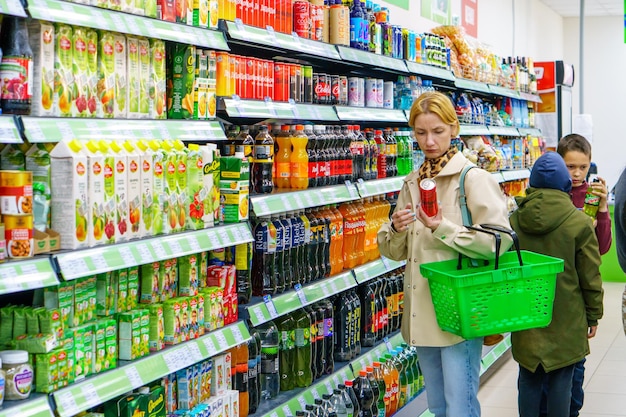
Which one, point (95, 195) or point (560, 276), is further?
point (560, 276)

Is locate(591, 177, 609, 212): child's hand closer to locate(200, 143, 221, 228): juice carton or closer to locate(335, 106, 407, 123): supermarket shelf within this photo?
locate(335, 106, 407, 123): supermarket shelf

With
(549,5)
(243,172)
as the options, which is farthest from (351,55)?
(549,5)

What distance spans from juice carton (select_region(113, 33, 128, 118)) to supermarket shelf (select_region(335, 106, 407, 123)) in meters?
1.58

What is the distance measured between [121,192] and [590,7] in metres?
13.1

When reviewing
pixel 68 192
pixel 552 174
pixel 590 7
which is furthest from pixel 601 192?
pixel 590 7

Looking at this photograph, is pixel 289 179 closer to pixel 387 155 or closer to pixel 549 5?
pixel 387 155

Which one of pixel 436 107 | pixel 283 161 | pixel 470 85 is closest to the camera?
pixel 436 107

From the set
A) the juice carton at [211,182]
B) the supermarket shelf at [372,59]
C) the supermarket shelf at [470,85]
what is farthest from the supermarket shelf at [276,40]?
the supermarket shelf at [470,85]

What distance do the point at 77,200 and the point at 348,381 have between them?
7.11ft

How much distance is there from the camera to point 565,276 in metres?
4.23

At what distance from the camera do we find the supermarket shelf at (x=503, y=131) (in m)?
7.23

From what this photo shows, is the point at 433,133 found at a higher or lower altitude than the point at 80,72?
lower

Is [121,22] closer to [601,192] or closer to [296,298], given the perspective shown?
[296,298]

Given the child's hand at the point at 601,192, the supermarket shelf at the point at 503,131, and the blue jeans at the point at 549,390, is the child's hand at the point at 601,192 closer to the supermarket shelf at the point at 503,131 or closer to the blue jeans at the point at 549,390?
the blue jeans at the point at 549,390
